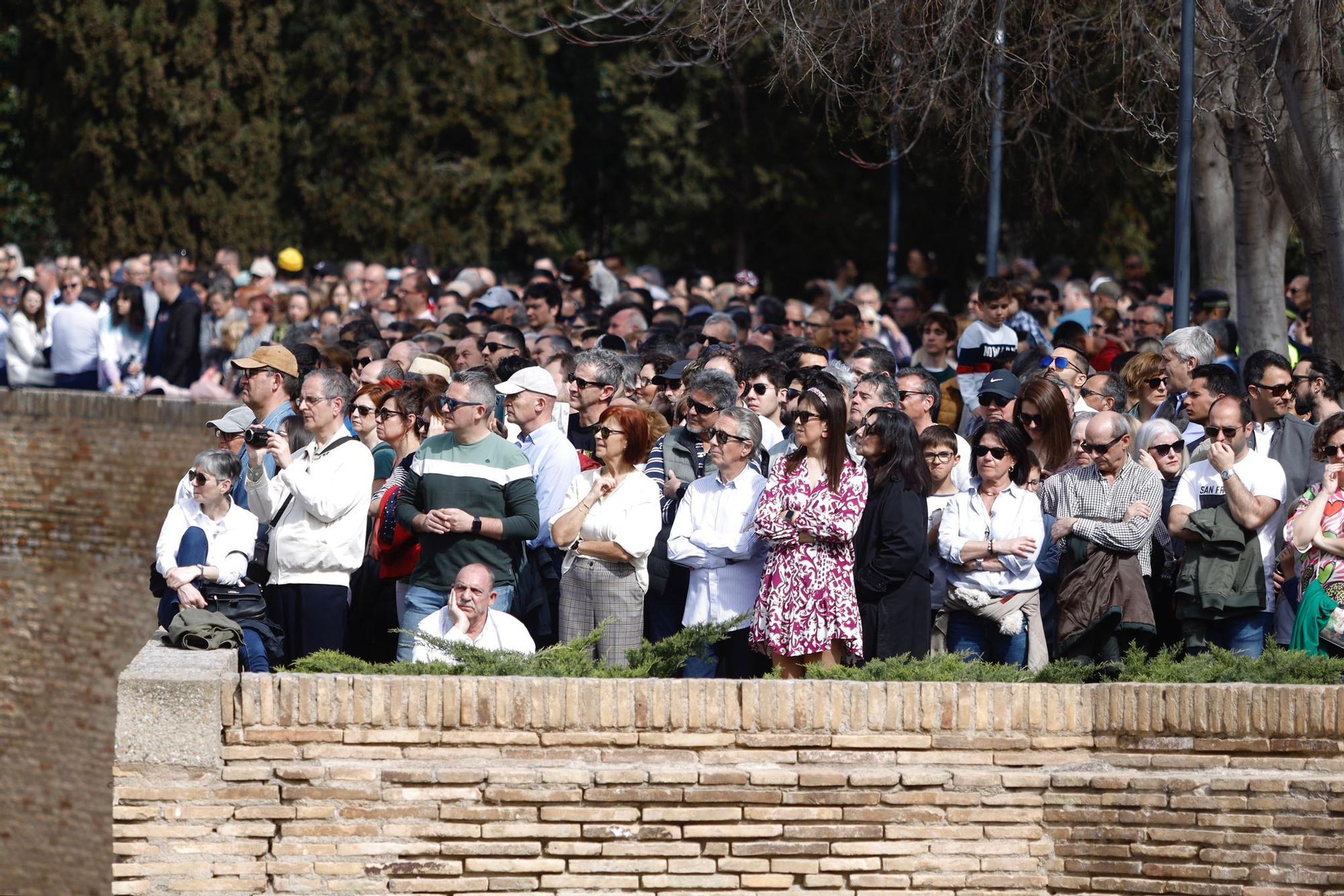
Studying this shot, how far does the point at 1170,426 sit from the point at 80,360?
41.9 feet

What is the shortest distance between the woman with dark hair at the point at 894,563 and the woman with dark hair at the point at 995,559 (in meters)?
0.16

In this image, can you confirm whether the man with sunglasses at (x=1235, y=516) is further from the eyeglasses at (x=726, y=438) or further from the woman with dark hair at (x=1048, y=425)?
the eyeglasses at (x=726, y=438)

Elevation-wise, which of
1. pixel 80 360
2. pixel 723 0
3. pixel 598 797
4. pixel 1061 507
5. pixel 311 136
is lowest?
pixel 598 797

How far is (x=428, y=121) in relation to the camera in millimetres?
30422

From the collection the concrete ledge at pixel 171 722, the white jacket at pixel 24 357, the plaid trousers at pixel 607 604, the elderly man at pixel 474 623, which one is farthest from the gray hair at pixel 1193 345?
the white jacket at pixel 24 357

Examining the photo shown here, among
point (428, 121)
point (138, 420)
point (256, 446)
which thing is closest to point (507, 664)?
point (256, 446)

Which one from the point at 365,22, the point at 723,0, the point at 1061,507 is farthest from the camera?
the point at 365,22

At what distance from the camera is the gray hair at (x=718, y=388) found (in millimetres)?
9570

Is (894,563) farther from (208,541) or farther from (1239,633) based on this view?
(208,541)

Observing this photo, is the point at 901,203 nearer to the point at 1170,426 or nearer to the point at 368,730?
the point at 1170,426

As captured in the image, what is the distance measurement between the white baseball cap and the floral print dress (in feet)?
6.29

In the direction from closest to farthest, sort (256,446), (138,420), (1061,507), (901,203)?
(1061,507) → (256,446) → (138,420) → (901,203)

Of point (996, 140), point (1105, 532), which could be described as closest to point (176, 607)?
point (1105, 532)

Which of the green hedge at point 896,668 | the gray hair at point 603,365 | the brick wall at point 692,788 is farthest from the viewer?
the gray hair at point 603,365
